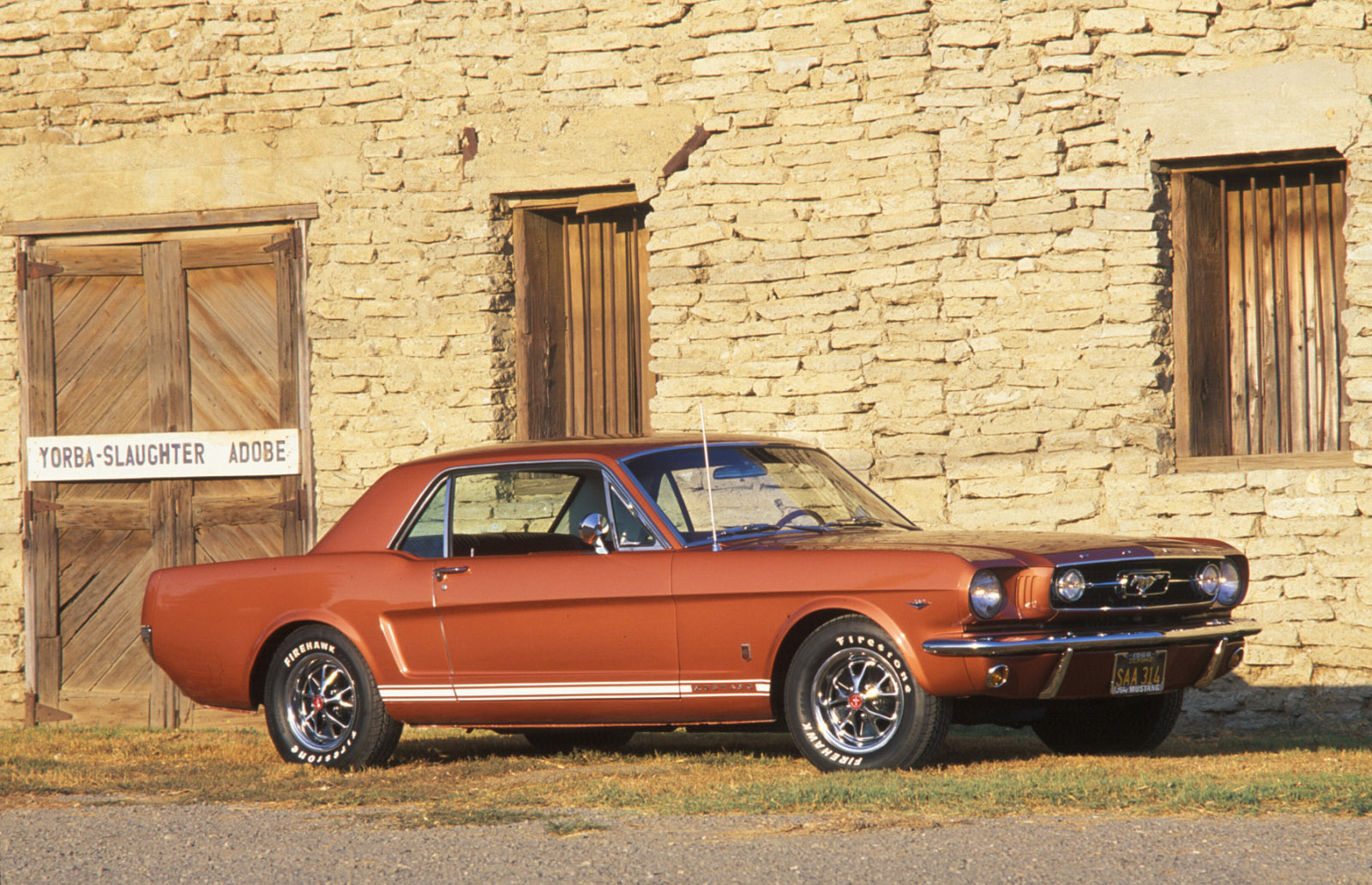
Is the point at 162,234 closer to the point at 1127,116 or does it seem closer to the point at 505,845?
the point at 1127,116

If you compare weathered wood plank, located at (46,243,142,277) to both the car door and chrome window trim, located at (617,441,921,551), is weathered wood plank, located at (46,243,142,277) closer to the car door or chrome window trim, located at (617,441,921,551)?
the car door

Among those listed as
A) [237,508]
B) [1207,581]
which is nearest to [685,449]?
[1207,581]

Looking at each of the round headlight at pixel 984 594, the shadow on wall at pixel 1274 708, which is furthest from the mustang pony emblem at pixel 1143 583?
the shadow on wall at pixel 1274 708

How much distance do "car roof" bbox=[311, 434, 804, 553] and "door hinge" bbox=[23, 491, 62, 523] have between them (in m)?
4.61

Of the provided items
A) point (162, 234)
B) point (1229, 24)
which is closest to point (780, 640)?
point (1229, 24)

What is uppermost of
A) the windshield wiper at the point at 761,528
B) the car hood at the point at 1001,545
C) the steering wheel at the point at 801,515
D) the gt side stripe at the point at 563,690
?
the steering wheel at the point at 801,515

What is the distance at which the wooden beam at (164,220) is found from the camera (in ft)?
37.8

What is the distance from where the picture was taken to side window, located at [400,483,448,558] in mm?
7797

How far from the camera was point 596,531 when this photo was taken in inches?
288

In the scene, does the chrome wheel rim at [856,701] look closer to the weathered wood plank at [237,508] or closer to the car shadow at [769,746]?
the car shadow at [769,746]

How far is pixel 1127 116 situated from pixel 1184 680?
3.97 metres

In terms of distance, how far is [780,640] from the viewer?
680 cm

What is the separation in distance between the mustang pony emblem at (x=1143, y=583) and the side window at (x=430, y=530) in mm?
2893

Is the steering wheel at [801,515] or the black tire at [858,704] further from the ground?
the steering wheel at [801,515]
